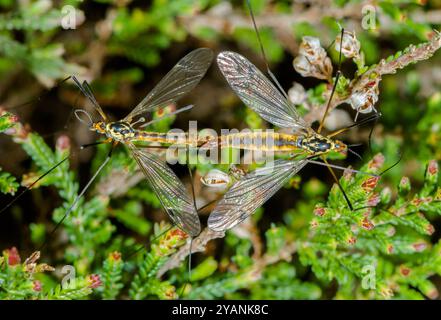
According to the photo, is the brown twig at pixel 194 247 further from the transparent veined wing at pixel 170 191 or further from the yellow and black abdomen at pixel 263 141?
the yellow and black abdomen at pixel 263 141

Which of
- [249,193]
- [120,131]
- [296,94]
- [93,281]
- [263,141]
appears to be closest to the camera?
[93,281]

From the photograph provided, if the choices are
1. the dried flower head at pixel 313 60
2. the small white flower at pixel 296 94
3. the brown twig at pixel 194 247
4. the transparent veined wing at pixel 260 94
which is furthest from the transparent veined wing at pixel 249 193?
the dried flower head at pixel 313 60

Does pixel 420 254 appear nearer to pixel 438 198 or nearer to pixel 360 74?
pixel 438 198

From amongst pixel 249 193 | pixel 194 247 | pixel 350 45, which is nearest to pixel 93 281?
pixel 194 247

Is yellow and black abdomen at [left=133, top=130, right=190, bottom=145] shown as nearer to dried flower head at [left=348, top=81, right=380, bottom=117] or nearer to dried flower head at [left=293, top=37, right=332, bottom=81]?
dried flower head at [left=293, top=37, right=332, bottom=81]

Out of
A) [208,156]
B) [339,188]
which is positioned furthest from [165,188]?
[339,188]

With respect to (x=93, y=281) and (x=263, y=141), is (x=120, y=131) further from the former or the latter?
(x=93, y=281)
